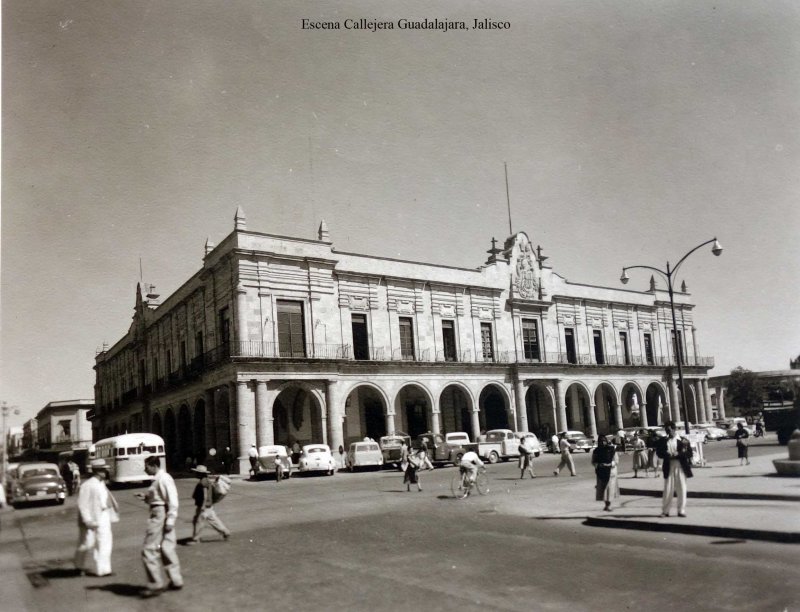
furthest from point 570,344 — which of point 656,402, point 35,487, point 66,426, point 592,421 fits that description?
point 66,426

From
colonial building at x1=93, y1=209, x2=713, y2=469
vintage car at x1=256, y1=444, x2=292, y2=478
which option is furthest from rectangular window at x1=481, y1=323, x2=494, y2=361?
vintage car at x1=256, y1=444, x2=292, y2=478

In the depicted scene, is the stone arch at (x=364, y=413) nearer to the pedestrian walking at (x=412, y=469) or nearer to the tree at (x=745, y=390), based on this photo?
the pedestrian walking at (x=412, y=469)

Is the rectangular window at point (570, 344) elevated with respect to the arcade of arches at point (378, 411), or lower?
elevated

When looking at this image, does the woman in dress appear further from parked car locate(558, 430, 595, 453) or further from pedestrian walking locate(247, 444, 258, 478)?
parked car locate(558, 430, 595, 453)

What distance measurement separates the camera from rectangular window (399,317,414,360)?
34.6 metres

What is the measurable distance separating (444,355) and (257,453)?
1336 centimetres

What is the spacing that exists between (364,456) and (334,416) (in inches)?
142

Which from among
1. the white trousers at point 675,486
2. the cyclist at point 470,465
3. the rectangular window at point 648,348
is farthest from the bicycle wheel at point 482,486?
the rectangular window at point 648,348

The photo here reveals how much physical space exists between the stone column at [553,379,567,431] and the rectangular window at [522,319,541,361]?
2.01 metres

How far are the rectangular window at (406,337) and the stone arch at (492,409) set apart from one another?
6829 mm

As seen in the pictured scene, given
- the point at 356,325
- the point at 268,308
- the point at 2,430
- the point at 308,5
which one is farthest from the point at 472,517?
the point at 356,325

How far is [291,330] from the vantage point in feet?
99.9

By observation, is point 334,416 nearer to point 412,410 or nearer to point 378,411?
point 378,411

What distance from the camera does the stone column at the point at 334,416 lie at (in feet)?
97.9
